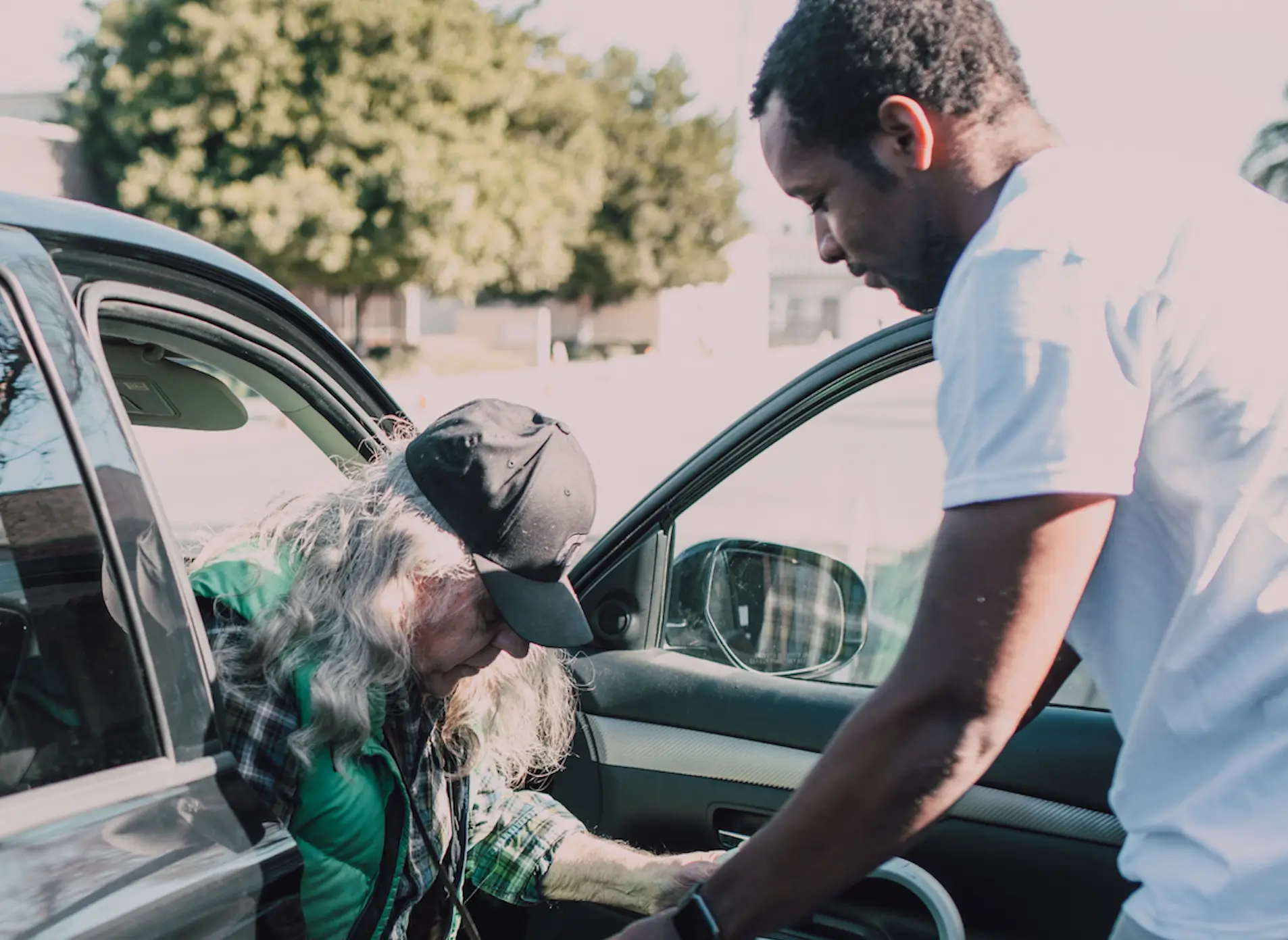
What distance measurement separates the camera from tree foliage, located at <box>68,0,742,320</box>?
73.1ft

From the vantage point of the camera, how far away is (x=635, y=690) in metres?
2.50

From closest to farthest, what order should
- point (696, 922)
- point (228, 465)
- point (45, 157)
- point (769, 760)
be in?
point (696, 922) < point (769, 760) < point (228, 465) < point (45, 157)

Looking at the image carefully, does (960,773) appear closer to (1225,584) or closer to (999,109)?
(1225,584)

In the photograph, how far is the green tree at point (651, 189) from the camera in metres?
36.8

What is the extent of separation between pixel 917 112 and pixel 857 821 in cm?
73

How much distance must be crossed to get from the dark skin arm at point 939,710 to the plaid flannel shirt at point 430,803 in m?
0.70

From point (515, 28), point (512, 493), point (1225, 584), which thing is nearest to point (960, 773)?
point (1225, 584)

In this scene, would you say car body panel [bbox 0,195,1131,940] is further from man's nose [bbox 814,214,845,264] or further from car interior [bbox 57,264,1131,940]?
man's nose [bbox 814,214,845,264]

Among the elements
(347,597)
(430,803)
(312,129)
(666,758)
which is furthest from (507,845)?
(312,129)

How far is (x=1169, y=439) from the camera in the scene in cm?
120

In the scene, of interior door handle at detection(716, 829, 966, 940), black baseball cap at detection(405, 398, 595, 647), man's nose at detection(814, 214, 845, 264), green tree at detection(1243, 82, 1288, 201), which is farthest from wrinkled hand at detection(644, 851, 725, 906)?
green tree at detection(1243, 82, 1288, 201)

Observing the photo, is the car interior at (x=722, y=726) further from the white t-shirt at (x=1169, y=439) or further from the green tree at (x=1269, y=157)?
the green tree at (x=1269, y=157)

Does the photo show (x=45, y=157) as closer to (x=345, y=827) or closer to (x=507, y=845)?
(x=507, y=845)

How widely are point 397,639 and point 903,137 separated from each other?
1031mm
